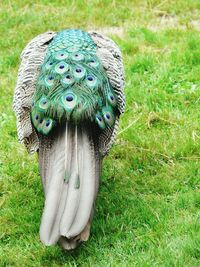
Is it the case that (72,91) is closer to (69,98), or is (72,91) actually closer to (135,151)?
(69,98)

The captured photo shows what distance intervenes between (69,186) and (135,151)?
143cm

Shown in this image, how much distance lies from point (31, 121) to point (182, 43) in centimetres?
289

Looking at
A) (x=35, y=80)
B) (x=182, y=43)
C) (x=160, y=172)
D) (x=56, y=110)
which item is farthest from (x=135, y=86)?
(x=56, y=110)

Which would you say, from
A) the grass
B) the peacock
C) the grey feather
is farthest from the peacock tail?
the grass

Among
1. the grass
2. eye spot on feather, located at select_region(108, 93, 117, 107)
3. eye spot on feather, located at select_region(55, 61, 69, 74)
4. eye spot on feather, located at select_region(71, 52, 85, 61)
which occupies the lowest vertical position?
the grass

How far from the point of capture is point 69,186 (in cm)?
405

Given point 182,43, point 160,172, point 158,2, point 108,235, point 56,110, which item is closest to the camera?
point 56,110

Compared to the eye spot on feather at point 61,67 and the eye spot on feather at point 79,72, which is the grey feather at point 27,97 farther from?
the eye spot on feather at point 79,72

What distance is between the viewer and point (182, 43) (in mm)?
6930

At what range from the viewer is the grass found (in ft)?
14.2

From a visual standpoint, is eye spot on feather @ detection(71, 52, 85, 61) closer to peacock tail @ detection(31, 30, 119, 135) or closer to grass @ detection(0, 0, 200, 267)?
peacock tail @ detection(31, 30, 119, 135)

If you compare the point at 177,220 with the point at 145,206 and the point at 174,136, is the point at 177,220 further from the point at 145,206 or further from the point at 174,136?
the point at 174,136

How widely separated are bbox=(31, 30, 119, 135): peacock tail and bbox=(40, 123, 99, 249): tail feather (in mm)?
99

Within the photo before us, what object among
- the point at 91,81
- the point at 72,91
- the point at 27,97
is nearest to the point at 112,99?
the point at 91,81
